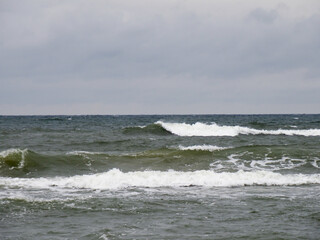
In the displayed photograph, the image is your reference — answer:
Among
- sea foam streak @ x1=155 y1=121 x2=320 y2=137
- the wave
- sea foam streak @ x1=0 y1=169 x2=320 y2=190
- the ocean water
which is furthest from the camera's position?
the wave

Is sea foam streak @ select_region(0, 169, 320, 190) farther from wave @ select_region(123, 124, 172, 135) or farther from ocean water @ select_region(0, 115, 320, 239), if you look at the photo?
wave @ select_region(123, 124, 172, 135)

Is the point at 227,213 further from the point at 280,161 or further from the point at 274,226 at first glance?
the point at 280,161

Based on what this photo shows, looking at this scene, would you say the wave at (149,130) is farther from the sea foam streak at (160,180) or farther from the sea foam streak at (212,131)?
the sea foam streak at (160,180)

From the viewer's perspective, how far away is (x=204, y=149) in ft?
75.5

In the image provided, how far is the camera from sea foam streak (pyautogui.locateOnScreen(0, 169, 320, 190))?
14562mm

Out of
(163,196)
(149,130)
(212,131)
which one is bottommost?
(163,196)

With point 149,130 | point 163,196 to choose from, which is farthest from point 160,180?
point 149,130

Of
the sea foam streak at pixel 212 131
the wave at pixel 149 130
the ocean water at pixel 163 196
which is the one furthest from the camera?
the wave at pixel 149 130

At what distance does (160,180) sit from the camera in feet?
50.0

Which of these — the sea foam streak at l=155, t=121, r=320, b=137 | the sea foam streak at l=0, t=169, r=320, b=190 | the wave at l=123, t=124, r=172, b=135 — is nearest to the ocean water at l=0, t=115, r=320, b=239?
the sea foam streak at l=0, t=169, r=320, b=190

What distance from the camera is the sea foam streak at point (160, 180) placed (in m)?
14.6

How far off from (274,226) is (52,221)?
4.65 metres

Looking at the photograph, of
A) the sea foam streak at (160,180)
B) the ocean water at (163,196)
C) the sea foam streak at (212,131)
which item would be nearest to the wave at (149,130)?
the sea foam streak at (212,131)

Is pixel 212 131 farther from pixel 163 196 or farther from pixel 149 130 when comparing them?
pixel 163 196
